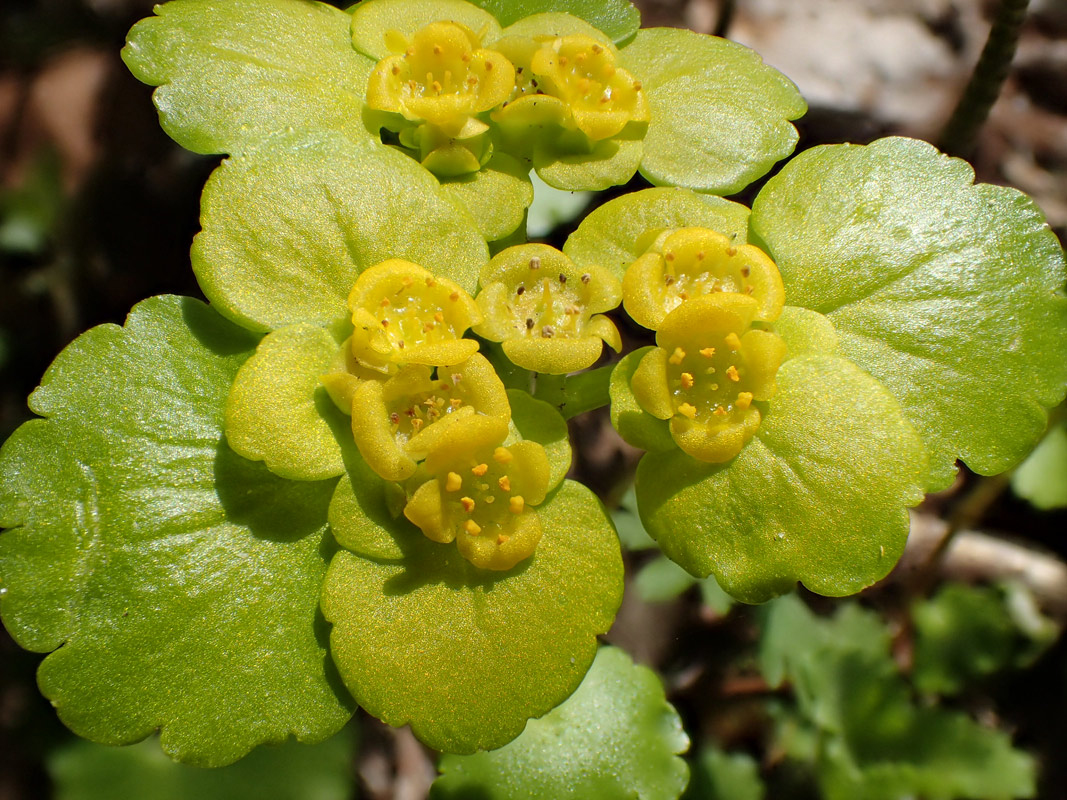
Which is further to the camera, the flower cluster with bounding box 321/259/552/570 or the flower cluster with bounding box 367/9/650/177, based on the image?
the flower cluster with bounding box 367/9/650/177

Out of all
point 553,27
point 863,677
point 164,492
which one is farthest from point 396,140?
point 863,677

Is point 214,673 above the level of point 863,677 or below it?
above

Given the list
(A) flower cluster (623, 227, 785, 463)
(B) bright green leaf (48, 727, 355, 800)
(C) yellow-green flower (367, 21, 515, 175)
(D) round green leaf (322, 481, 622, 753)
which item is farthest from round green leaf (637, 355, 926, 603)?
(B) bright green leaf (48, 727, 355, 800)

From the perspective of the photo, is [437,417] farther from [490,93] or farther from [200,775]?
[200,775]

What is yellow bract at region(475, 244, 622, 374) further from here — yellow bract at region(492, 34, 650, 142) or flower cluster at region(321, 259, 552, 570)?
yellow bract at region(492, 34, 650, 142)

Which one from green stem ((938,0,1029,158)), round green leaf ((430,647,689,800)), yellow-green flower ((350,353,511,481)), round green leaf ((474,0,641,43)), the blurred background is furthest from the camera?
the blurred background

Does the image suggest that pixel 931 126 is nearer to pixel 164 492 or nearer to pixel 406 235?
pixel 406 235
